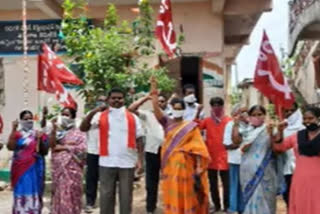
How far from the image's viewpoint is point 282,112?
19.9 feet

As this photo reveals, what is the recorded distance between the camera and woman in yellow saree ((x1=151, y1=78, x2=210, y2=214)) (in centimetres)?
618

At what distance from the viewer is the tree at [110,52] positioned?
8.35m

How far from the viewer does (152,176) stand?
301 inches

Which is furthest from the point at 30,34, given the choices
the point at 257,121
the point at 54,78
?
the point at 257,121

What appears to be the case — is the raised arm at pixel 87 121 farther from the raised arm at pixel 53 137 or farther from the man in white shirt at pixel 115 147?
the raised arm at pixel 53 137

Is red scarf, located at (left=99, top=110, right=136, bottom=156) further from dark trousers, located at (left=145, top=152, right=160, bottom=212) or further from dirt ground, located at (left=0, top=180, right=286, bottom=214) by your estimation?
dirt ground, located at (left=0, top=180, right=286, bottom=214)

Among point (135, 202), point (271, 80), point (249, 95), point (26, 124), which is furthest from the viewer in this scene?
point (249, 95)

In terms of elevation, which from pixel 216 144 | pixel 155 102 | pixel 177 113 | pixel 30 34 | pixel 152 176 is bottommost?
pixel 152 176

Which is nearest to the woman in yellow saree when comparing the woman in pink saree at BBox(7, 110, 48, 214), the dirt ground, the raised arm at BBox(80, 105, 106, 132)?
the raised arm at BBox(80, 105, 106, 132)

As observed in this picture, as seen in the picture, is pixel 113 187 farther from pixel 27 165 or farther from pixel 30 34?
pixel 30 34

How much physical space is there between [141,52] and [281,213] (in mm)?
3170

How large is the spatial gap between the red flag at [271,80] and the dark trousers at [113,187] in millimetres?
1712

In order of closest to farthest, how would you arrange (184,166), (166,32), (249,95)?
1. (184,166)
2. (166,32)
3. (249,95)

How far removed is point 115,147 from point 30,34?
699 centimetres
